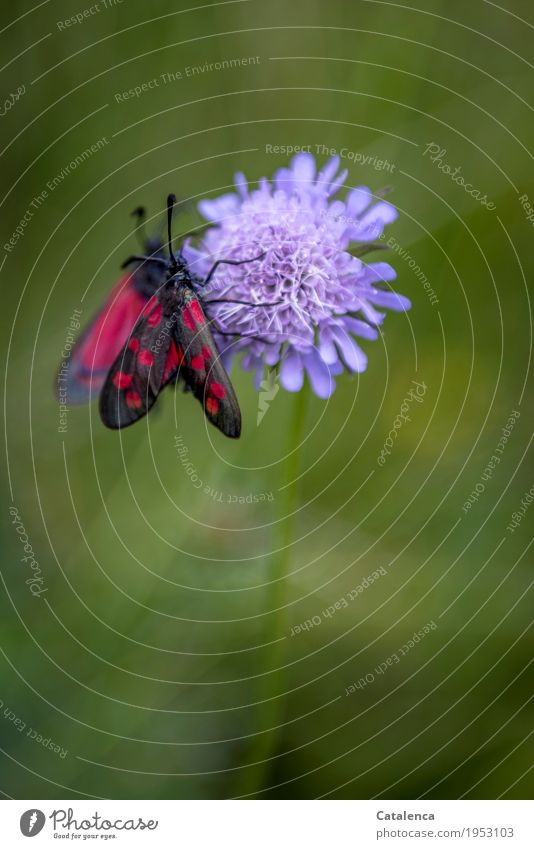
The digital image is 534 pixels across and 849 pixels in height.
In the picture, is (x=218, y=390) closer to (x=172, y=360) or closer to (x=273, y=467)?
(x=172, y=360)

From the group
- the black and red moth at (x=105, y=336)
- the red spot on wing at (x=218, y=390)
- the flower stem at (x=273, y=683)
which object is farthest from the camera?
the black and red moth at (x=105, y=336)

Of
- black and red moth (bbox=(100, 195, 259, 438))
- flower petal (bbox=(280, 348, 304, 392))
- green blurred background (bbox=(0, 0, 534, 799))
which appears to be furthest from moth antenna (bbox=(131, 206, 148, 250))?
flower petal (bbox=(280, 348, 304, 392))

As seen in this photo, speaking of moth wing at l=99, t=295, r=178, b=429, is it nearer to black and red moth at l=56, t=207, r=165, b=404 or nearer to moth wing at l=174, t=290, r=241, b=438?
moth wing at l=174, t=290, r=241, b=438

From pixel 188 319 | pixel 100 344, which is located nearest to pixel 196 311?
pixel 188 319

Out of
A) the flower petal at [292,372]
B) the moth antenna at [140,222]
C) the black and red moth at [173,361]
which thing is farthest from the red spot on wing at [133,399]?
the moth antenna at [140,222]

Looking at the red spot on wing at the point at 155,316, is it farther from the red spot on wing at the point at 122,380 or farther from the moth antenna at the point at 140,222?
the moth antenna at the point at 140,222
